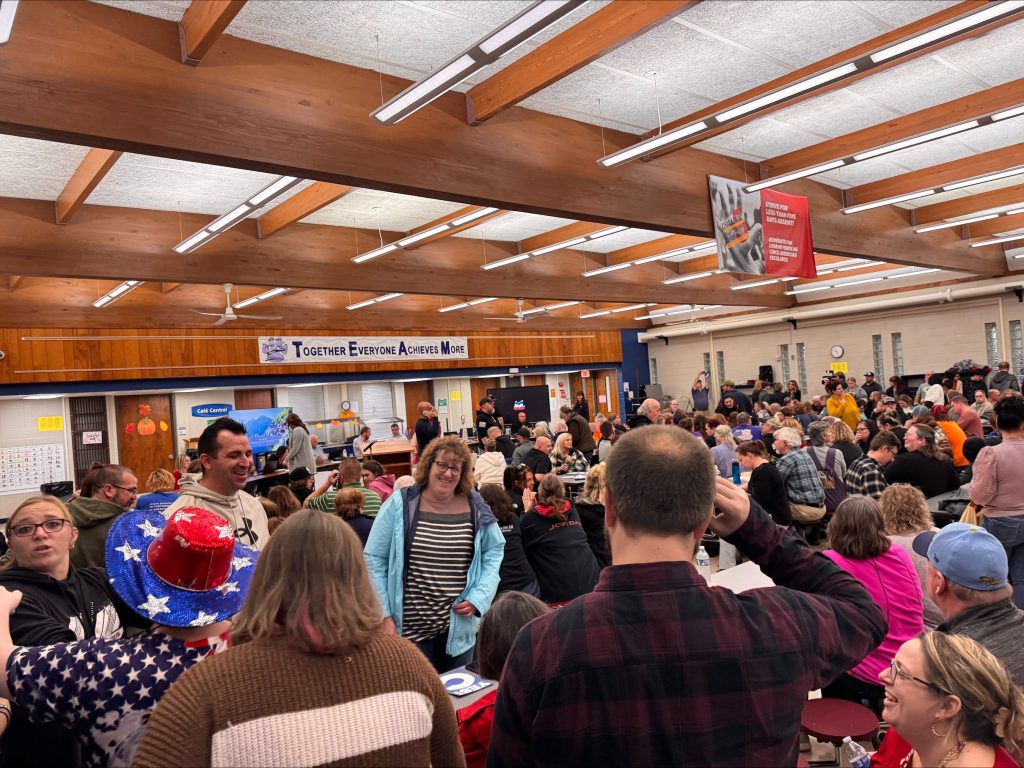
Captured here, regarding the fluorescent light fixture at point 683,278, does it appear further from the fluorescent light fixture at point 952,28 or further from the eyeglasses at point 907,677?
the eyeglasses at point 907,677

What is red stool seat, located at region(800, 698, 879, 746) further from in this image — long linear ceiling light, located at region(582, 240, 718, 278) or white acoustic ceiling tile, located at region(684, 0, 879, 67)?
long linear ceiling light, located at region(582, 240, 718, 278)

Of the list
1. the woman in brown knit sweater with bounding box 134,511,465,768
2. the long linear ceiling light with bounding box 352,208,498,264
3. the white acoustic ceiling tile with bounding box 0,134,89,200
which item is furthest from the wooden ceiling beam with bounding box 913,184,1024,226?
the woman in brown knit sweater with bounding box 134,511,465,768

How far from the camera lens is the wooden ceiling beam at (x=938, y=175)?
7695 millimetres

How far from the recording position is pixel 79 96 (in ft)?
12.9

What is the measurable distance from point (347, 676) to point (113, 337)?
44.1 ft

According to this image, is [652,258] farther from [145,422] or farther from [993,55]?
[145,422]

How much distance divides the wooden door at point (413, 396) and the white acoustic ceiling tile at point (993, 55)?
1325 cm

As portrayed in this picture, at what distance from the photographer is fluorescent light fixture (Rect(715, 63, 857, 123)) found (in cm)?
450

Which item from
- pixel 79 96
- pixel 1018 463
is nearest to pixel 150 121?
pixel 79 96

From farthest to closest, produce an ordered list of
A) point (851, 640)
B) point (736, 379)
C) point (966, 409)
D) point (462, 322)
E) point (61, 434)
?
1. point (736, 379)
2. point (462, 322)
3. point (61, 434)
4. point (966, 409)
5. point (851, 640)

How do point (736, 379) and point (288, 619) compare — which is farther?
point (736, 379)

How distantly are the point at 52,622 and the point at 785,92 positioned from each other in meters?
4.69

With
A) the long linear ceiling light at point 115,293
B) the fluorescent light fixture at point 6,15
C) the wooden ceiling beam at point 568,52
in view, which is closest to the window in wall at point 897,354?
the wooden ceiling beam at point 568,52

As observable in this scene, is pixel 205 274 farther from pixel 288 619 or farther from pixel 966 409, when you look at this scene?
pixel 966 409
